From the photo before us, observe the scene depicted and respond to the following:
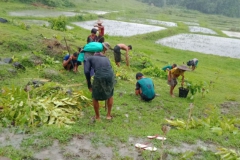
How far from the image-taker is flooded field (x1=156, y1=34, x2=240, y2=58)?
64.0 ft

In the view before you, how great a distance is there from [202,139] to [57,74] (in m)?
4.80

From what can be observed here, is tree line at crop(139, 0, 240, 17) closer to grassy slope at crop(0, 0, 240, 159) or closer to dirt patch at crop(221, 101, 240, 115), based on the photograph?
grassy slope at crop(0, 0, 240, 159)

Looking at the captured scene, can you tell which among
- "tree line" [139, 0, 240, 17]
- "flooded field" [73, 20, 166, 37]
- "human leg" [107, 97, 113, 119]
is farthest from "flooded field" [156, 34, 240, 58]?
"tree line" [139, 0, 240, 17]

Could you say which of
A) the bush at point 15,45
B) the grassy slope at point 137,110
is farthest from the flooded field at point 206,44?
the bush at point 15,45

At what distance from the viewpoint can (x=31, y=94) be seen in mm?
5938

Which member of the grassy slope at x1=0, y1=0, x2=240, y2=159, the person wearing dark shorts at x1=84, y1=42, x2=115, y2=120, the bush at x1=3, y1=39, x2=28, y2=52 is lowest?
the grassy slope at x1=0, y1=0, x2=240, y2=159

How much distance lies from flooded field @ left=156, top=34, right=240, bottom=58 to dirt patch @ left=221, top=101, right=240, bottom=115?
10656mm

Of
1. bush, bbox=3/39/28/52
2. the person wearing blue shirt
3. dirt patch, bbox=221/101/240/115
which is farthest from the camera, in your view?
bush, bbox=3/39/28/52

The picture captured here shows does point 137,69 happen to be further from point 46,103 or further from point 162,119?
point 46,103

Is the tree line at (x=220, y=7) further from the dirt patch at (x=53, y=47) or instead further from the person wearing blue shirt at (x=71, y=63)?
the person wearing blue shirt at (x=71, y=63)

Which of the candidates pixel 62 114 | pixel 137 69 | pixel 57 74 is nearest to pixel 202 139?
pixel 62 114

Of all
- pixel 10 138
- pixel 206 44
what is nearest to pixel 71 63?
pixel 10 138

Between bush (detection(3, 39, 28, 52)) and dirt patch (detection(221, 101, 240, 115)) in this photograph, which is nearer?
dirt patch (detection(221, 101, 240, 115))

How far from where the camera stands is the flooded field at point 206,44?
1952 cm
